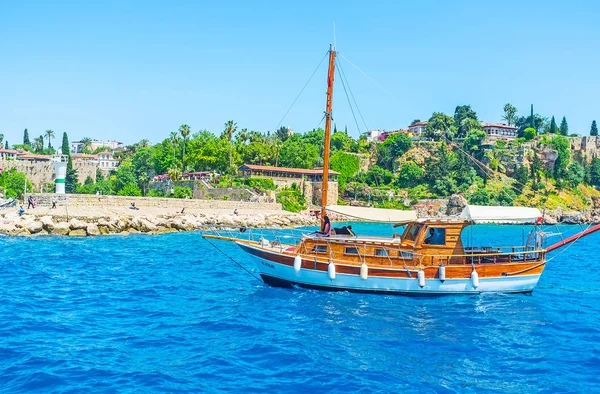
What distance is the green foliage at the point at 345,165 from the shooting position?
90662 mm

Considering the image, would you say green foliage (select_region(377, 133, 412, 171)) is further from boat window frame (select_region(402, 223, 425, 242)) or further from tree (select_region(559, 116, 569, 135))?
boat window frame (select_region(402, 223, 425, 242))

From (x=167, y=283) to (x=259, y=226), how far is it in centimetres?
3096

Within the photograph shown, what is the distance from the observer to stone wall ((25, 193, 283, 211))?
1809 inches

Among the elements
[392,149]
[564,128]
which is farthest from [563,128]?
[392,149]

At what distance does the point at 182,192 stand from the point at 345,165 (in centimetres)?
3414

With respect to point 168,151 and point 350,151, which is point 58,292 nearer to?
point 168,151

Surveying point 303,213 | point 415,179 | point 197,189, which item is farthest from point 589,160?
point 197,189

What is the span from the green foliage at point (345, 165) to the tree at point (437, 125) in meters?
19.9

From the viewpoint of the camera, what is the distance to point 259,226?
5309 centimetres

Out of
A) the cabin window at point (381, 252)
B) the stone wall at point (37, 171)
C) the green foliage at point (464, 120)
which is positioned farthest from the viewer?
the green foliage at point (464, 120)

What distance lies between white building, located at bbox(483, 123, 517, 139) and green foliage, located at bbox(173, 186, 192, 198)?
6776 centimetres

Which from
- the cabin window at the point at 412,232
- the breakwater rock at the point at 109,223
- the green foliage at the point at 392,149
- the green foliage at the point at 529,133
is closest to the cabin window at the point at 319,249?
the cabin window at the point at 412,232

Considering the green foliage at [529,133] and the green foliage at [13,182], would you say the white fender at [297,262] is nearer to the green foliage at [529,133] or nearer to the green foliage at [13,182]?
the green foliage at [13,182]

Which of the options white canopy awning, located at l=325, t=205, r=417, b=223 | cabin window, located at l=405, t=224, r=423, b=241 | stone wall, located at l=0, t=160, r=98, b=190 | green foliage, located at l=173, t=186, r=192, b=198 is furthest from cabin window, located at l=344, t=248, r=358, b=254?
stone wall, located at l=0, t=160, r=98, b=190
